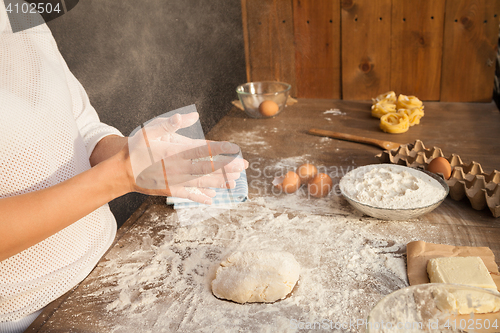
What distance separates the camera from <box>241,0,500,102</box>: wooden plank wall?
1852 millimetres

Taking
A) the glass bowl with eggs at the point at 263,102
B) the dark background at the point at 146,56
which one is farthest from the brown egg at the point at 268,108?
the dark background at the point at 146,56

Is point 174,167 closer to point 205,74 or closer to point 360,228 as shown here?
point 360,228

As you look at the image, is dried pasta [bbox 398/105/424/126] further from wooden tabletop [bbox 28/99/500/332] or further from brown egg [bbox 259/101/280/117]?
brown egg [bbox 259/101/280/117]

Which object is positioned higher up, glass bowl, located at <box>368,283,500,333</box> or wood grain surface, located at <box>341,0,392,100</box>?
wood grain surface, located at <box>341,0,392,100</box>

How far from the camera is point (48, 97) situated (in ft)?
2.60

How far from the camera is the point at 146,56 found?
1372 millimetres

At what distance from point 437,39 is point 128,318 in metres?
1.86

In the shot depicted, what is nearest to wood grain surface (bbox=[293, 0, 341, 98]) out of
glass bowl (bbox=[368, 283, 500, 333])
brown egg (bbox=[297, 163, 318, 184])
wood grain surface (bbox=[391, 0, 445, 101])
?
wood grain surface (bbox=[391, 0, 445, 101])

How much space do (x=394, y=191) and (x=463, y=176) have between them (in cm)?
24

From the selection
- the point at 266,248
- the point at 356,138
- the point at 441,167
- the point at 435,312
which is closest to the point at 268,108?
the point at 356,138

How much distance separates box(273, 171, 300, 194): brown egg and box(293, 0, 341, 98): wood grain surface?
1.10m

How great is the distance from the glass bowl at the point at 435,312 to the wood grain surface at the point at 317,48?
170 centimetres

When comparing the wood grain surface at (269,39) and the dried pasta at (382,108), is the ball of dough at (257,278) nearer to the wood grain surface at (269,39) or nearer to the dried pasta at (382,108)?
the dried pasta at (382,108)

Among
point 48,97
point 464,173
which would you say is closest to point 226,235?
point 48,97
